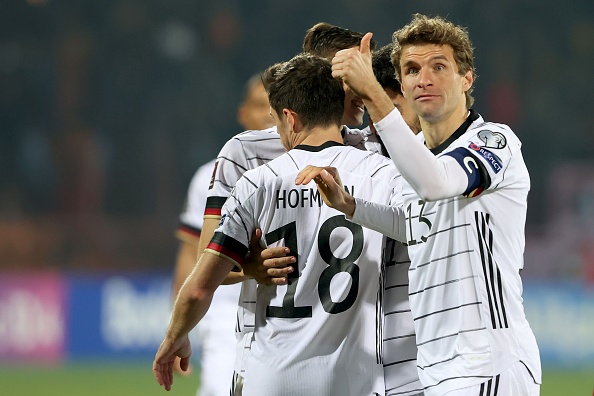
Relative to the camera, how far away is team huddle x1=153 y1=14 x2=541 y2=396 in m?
3.25

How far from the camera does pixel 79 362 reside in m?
13.1

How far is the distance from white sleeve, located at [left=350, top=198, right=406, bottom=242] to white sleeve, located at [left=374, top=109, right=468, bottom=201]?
0.34 m

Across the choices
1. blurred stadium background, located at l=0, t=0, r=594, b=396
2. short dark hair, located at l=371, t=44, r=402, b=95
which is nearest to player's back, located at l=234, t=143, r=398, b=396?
short dark hair, located at l=371, t=44, r=402, b=95

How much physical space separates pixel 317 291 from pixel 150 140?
13.8 metres

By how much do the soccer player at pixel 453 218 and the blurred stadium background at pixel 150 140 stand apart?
9.45 m

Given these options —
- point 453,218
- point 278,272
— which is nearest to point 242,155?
point 278,272

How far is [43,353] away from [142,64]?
6686mm

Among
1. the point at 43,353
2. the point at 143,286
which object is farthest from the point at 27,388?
the point at 143,286

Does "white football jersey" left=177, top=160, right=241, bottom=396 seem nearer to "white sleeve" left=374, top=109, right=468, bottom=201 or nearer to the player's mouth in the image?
the player's mouth

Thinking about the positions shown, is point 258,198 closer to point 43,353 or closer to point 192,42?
point 43,353

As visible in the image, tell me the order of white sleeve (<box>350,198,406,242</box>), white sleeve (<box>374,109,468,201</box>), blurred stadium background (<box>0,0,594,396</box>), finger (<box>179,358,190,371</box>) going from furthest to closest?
blurred stadium background (<box>0,0,594,396</box>), finger (<box>179,358,190,371</box>), white sleeve (<box>350,198,406,242</box>), white sleeve (<box>374,109,468,201</box>)

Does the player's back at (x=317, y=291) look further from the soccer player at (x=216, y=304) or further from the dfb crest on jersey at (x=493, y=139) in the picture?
the soccer player at (x=216, y=304)

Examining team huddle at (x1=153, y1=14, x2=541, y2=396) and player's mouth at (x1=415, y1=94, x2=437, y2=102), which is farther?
player's mouth at (x1=415, y1=94, x2=437, y2=102)

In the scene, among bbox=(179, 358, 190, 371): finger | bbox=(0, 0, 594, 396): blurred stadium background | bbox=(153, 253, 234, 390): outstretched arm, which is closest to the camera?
bbox=(153, 253, 234, 390): outstretched arm
